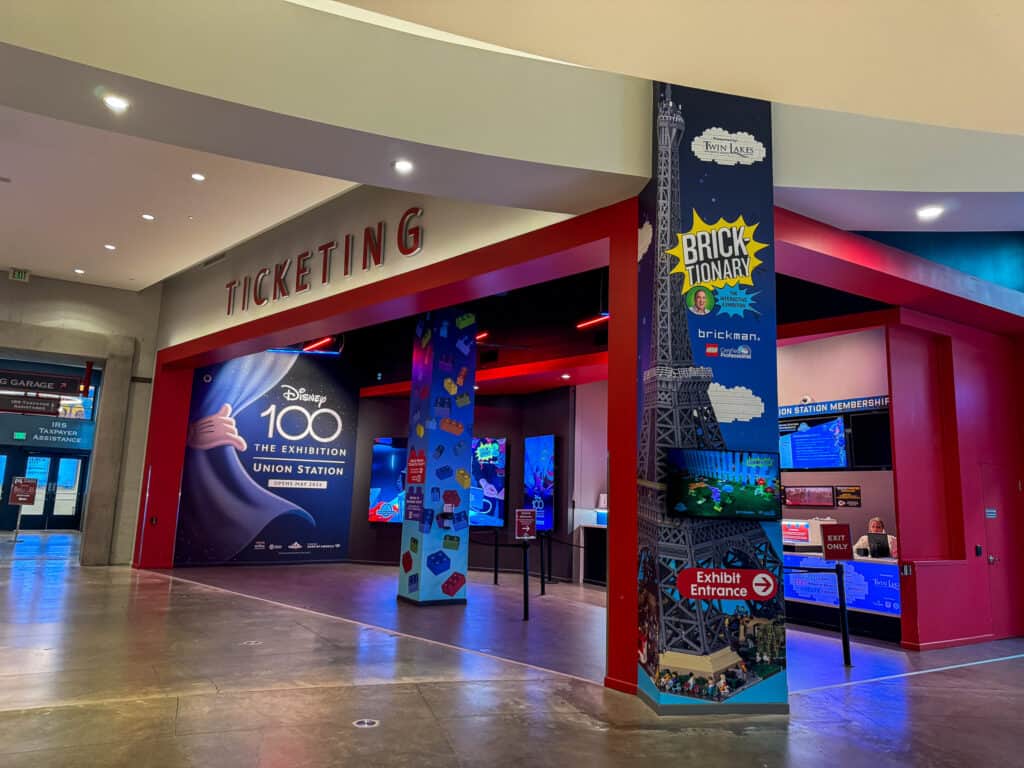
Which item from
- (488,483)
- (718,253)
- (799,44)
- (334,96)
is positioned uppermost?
(799,44)

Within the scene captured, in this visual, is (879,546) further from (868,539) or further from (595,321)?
(595,321)

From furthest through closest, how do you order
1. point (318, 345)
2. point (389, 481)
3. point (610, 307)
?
point (389, 481) → point (318, 345) → point (610, 307)

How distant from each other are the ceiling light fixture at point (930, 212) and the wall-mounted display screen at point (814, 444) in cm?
263

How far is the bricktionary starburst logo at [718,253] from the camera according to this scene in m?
4.60

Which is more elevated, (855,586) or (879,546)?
(879,546)

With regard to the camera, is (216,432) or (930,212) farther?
(216,432)

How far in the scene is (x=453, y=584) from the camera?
8.33 meters

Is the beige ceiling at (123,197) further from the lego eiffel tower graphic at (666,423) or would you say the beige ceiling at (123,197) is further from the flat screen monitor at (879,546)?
the flat screen monitor at (879,546)

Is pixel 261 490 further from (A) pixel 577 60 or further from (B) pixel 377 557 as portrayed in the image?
(A) pixel 577 60

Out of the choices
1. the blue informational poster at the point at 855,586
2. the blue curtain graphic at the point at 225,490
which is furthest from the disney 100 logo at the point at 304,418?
the blue informational poster at the point at 855,586

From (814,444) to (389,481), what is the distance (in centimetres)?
763

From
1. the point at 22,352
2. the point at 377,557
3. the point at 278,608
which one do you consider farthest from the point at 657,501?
the point at 22,352

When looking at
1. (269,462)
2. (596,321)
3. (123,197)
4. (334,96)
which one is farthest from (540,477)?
(334,96)

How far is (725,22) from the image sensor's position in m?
5.04
